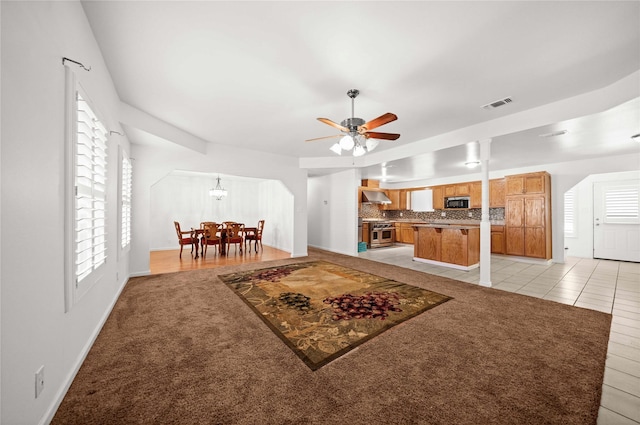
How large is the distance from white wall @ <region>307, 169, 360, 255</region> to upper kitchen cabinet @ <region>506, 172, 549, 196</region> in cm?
425

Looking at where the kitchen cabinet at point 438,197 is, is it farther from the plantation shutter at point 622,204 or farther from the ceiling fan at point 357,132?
the ceiling fan at point 357,132

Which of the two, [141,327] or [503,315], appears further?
[503,315]

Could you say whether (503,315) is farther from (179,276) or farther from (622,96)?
(179,276)

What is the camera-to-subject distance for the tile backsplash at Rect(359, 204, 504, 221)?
7.72 meters

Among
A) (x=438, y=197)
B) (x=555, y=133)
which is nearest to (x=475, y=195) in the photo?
(x=438, y=197)

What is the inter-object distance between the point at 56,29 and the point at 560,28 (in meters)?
3.94

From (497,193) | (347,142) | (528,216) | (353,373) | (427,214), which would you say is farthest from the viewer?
(427,214)

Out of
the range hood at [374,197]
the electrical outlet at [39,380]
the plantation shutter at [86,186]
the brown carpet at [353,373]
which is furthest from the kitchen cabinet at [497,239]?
the electrical outlet at [39,380]

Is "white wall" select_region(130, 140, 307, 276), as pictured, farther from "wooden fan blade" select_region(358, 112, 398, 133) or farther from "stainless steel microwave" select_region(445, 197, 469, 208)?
"stainless steel microwave" select_region(445, 197, 469, 208)

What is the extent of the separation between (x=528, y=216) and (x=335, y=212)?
208 inches

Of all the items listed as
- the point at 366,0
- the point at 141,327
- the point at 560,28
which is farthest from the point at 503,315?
the point at 141,327

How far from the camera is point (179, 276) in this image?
15.2 feet

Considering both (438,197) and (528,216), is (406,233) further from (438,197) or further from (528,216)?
(528,216)

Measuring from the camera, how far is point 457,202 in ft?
27.5
